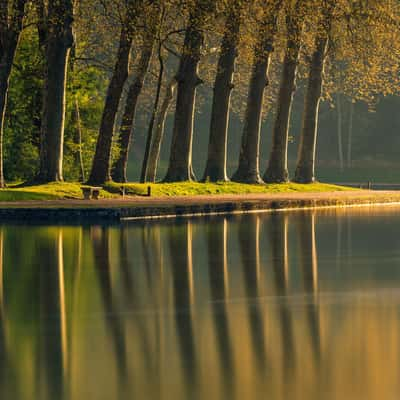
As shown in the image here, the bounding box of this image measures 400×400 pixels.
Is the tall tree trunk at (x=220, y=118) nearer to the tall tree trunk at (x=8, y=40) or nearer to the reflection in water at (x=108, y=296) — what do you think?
the tall tree trunk at (x=8, y=40)

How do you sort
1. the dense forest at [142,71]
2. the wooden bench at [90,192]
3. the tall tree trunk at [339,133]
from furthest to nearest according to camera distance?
the tall tree trunk at [339,133] < the dense forest at [142,71] < the wooden bench at [90,192]

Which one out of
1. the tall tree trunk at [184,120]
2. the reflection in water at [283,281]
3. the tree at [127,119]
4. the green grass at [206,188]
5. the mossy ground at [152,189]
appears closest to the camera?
the reflection in water at [283,281]

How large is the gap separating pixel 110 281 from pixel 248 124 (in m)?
39.3

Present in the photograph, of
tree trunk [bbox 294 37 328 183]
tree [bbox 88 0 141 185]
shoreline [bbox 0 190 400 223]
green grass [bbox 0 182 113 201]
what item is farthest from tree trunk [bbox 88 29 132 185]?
tree trunk [bbox 294 37 328 183]

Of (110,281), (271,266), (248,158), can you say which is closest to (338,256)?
(271,266)

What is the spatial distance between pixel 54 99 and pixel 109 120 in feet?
12.6

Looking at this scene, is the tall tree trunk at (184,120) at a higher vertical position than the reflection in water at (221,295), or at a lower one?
higher

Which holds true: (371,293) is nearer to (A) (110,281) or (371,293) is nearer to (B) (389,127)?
(A) (110,281)

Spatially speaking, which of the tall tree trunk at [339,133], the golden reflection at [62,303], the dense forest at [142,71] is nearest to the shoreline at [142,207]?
the dense forest at [142,71]

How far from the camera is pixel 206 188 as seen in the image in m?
50.2

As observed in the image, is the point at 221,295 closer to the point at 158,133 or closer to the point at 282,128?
the point at 158,133

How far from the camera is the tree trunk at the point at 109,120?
4603 cm

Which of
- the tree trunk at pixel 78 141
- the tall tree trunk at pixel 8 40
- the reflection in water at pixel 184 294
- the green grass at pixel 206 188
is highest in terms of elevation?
the tall tree trunk at pixel 8 40

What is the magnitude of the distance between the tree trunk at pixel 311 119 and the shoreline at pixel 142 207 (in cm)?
Result: 1376
